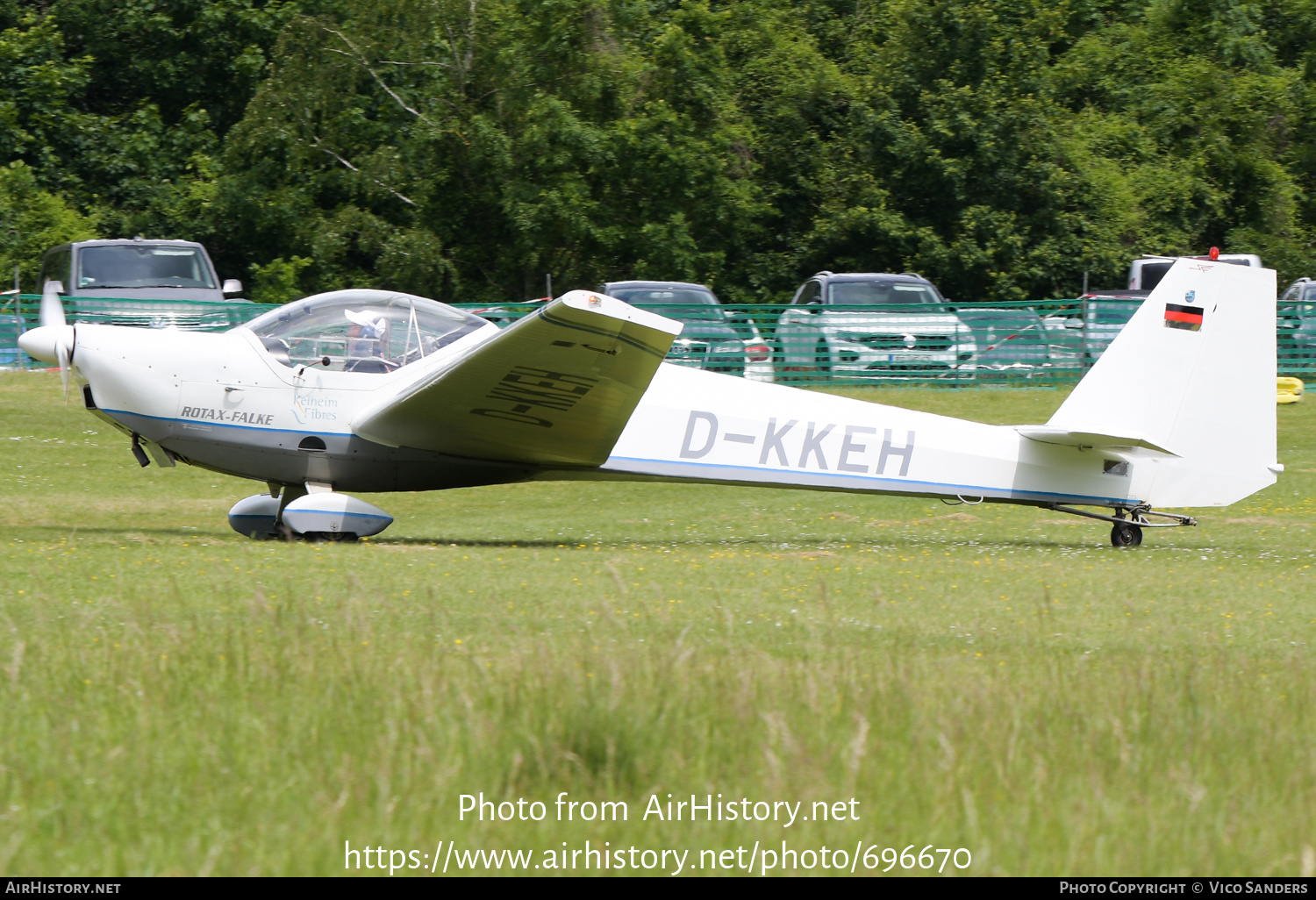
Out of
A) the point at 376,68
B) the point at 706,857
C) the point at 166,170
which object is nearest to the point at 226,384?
the point at 706,857

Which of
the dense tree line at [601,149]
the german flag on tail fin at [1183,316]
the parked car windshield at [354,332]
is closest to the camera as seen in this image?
the parked car windshield at [354,332]

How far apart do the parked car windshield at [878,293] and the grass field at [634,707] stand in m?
15.4

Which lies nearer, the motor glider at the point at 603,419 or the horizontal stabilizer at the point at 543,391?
the horizontal stabilizer at the point at 543,391

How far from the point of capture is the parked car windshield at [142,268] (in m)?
22.3

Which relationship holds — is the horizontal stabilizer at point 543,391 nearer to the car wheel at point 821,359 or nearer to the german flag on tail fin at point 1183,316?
the german flag on tail fin at point 1183,316

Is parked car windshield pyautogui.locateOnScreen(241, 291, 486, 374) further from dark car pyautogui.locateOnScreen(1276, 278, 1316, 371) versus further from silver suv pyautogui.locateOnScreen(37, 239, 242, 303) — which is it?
dark car pyautogui.locateOnScreen(1276, 278, 1316, 371)

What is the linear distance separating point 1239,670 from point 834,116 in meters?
31.0

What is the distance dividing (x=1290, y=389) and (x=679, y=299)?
35.1 ft

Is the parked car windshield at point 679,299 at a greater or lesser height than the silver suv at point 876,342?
greater

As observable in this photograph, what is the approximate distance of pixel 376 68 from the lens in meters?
31.5

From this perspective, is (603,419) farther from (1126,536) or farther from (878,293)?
(878,293)

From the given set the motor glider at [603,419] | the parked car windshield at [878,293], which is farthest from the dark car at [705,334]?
the motor glider at [603,419]
